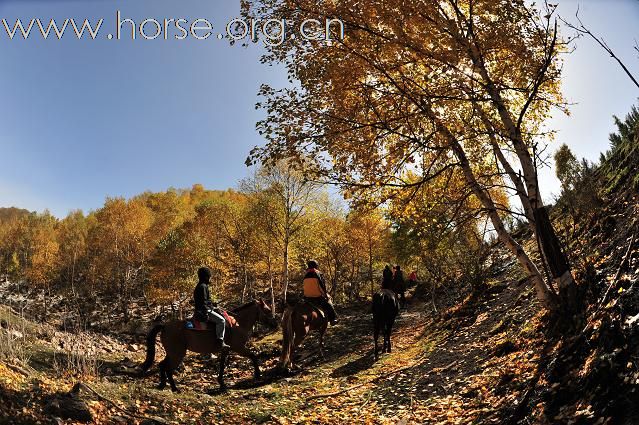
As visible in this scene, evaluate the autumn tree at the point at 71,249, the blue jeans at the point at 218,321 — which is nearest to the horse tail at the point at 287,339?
the blue jeans at the point at 218,321

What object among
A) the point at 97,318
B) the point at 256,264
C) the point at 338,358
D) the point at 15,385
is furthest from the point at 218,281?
the point at 15,385

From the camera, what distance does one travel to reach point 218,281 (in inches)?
1362

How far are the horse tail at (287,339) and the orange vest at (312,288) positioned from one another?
3.57 ft

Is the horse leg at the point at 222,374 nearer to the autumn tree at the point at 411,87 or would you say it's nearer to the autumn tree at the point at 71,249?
the autumn tree at the point at 411,87

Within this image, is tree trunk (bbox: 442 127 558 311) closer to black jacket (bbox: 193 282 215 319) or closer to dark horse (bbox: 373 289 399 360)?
dark horse (bbox: 373 289 399 360)

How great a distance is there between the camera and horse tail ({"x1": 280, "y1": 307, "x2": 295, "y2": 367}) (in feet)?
35.5

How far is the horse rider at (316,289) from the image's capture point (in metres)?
11.9

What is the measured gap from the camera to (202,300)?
9.23 metres

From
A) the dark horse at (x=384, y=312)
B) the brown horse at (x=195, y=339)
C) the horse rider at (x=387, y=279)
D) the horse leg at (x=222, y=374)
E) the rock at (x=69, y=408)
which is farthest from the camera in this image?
the horse rider at (x=387, y=279)

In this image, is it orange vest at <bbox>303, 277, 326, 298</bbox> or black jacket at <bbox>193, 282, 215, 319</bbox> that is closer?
black jacket at <bbox>193, 282, 215, 319</bbox>

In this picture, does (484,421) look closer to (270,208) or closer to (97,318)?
(270,208)

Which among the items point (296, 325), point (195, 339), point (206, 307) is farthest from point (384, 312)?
point (195, 339)

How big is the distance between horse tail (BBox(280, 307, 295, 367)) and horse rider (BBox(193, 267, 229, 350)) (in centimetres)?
190

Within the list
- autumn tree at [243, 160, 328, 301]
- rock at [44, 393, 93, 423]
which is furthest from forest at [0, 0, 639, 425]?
autumn tree at [243, 160, 328, 301]
